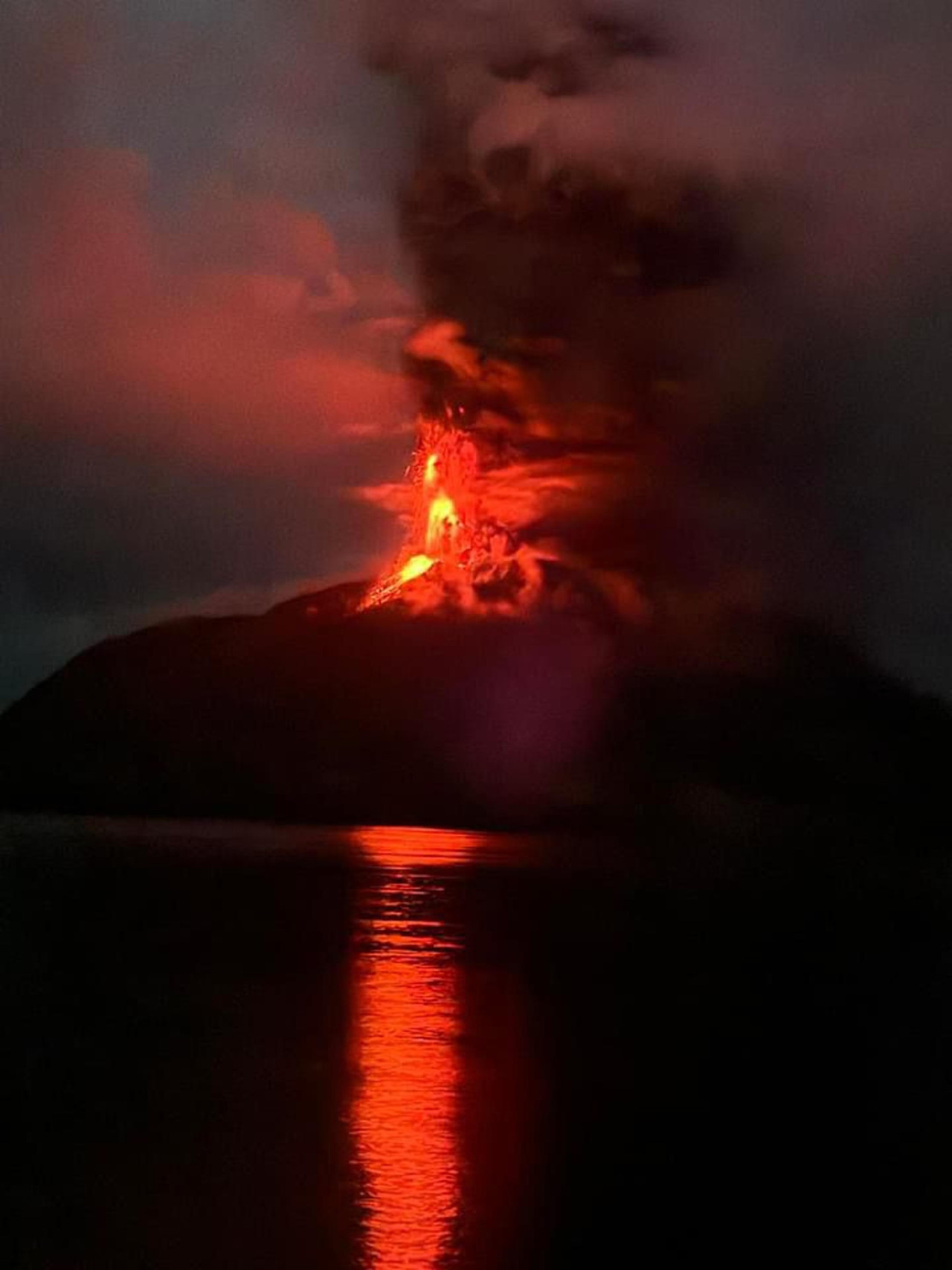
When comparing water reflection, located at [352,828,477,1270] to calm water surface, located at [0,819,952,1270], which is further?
calm water surface, located at [0,819,952,1270]

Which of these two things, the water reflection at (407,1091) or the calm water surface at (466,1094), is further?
the calm water surface at (466,1094)

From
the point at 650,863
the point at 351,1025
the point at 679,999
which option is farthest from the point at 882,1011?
the point at 650,863

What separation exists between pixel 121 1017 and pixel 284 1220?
12.7 metres

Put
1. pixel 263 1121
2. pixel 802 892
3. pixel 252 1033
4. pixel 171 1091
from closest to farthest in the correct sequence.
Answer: pixel 263 1121 → pixel 171 1091 → pixel 252 1033 → pixel 802 892

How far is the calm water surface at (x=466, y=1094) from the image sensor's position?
44.8 ft

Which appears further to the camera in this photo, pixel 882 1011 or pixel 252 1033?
pixel 882 1011

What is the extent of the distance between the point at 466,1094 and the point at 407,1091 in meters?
0.77

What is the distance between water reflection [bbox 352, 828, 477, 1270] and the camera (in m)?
13.6

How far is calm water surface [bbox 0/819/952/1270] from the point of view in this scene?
538 inches

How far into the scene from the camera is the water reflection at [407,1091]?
13.6 metres

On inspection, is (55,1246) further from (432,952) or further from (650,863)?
(650,863)

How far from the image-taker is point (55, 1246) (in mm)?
12953

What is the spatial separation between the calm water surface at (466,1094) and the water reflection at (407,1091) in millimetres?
59

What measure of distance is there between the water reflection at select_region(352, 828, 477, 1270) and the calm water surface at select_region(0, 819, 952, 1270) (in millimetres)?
59
